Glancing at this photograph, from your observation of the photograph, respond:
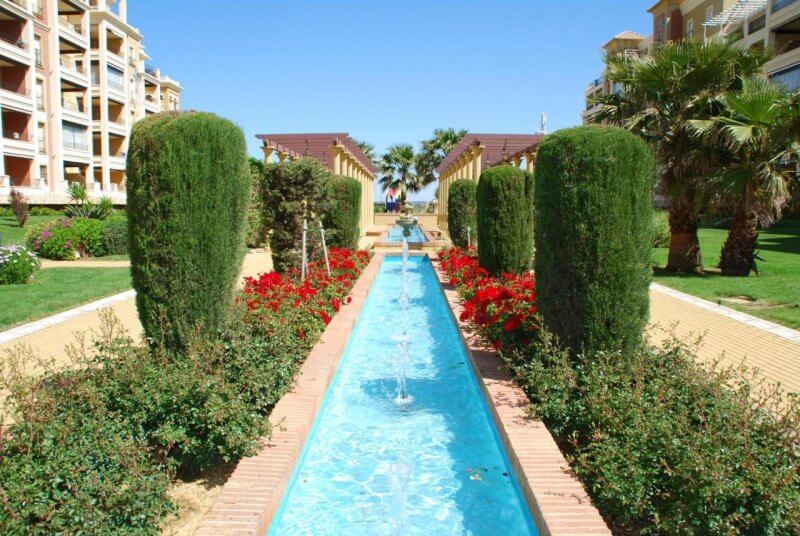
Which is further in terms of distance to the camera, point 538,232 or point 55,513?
point 538,232

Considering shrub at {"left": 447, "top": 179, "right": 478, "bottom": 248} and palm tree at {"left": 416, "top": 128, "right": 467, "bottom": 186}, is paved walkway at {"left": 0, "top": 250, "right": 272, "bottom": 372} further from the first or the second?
palm tree at {"left": 416, "top": 128, "right": 467, "bottom": 186}

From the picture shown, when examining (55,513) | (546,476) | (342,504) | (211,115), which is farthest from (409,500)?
(211,115)

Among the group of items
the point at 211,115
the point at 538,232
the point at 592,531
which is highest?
the point at 211,115

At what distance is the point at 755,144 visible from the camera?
41.0 ft

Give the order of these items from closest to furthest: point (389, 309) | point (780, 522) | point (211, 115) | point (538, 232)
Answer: point (780, 522), point (211, 115), point (538, 232), point (389, 309)

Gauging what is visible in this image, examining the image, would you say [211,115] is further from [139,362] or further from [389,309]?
[389,309]

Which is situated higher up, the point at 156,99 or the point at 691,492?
the point at 156,99

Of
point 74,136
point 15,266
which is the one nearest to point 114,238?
point 15,266

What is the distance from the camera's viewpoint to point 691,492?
320cm

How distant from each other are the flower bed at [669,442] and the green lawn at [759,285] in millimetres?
5735

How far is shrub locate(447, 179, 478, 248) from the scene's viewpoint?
66.7ft

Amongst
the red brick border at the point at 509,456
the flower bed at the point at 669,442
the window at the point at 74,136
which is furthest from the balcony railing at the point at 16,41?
the flower bed at the point at 669,442

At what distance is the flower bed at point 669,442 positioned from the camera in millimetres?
3096

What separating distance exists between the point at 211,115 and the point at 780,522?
5177 mm
